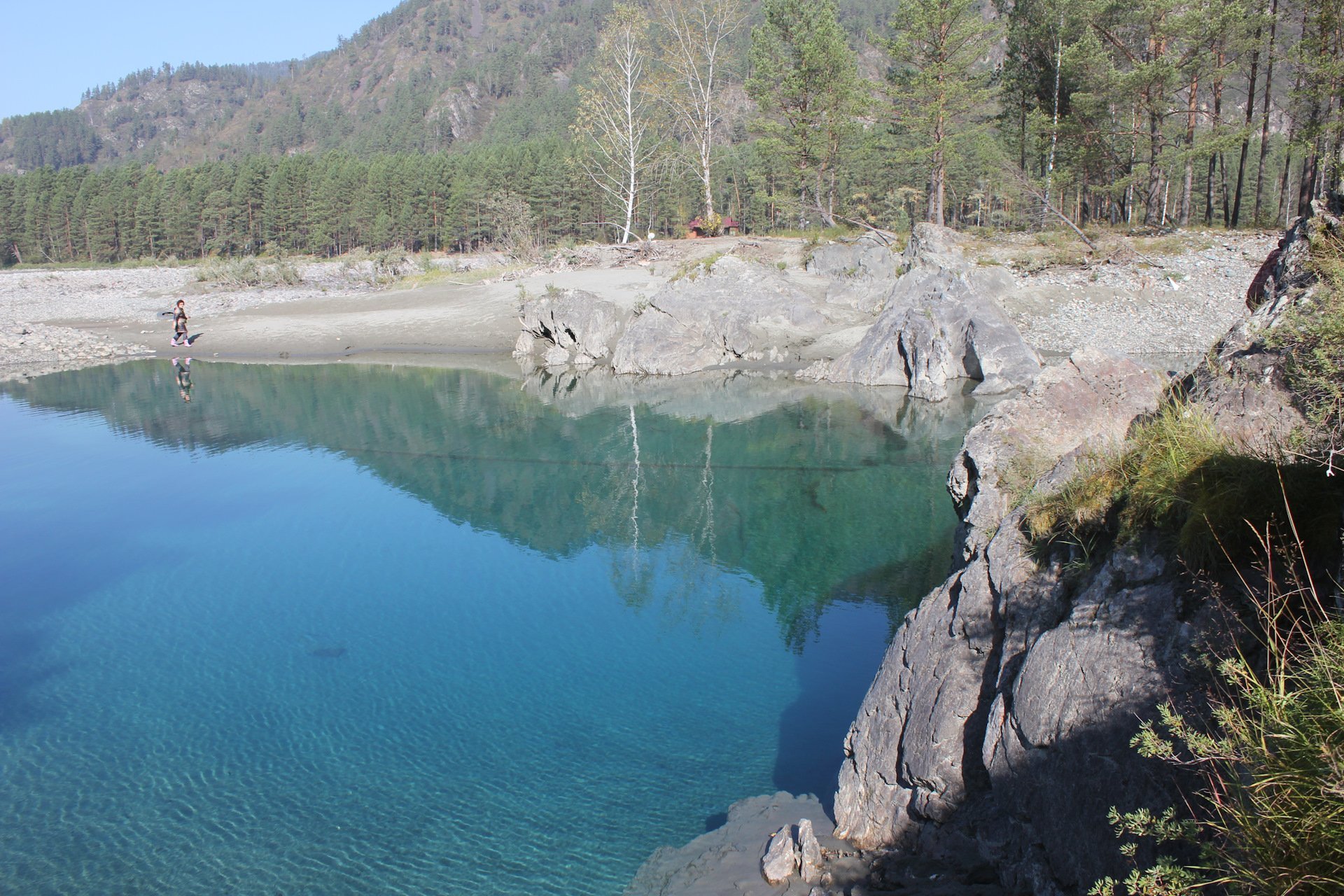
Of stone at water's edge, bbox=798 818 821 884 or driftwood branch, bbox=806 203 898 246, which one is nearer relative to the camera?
stone at water's edge, bbox=798 818 821 884

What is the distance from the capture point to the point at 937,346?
85.1 feet

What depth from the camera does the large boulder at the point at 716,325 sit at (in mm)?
30781

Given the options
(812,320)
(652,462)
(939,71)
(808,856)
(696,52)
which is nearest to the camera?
(808,856)

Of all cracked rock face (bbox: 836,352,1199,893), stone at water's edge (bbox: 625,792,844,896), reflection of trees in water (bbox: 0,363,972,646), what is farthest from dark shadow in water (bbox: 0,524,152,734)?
cracked rock face (bbox: 836,352,1199,893)

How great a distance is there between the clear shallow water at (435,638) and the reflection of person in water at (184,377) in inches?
229

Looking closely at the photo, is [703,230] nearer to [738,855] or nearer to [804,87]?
[804,87]

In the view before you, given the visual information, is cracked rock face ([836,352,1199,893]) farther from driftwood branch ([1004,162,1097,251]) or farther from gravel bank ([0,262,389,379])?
gravel bank ([0,262,389,379])

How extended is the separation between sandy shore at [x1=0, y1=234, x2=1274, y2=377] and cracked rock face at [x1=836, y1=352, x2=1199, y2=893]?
69.3 ft

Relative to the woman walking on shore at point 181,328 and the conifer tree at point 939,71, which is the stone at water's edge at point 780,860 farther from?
the woman walking on shore at point 181,328

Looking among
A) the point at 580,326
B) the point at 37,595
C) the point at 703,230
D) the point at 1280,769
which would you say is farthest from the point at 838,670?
the point at 703,230

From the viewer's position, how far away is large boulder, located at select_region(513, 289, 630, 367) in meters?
32.6

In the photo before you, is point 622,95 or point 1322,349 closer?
point 1322,349

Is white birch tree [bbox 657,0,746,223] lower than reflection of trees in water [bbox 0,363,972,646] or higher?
higher

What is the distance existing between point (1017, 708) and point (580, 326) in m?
28.6
